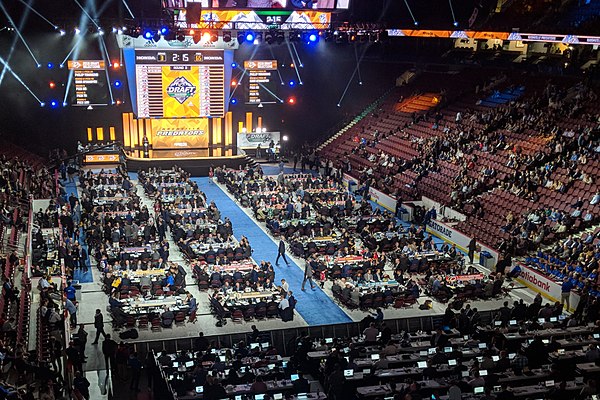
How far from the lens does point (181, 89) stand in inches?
1827

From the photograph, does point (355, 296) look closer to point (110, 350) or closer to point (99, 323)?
point (99, 323)

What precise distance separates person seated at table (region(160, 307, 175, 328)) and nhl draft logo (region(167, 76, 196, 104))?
26.4m

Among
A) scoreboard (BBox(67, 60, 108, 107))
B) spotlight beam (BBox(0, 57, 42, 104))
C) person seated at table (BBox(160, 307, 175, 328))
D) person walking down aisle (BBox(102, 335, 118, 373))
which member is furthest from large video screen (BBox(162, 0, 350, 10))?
spotlight beam (BBox(0, 57, 42, 104))

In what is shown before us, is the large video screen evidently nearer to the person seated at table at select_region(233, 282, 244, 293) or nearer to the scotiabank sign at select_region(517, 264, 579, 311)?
the person seated at table at select_region(233, 282, 244, 293)

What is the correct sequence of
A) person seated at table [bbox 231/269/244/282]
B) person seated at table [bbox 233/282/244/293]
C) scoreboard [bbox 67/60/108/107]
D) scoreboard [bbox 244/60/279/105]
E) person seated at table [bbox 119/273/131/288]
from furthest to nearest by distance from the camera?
scoreboard [bbox 244/60/279/105] → scoreboard [bbox 67/60/108/107] → person seated at table [bbox 231/269/244/282] → person seated at table [bbox 233/282/244/293] → person seated at table [bbox 119/273/131/288]

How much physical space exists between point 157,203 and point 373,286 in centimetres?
1438

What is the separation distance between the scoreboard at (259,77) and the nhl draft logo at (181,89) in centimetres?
438

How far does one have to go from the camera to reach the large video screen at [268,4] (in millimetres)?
30750

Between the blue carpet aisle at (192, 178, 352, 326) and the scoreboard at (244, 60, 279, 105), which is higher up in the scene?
the scoreboard at (244, 60, 279, 105)

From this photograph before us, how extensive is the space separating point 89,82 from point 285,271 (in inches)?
947

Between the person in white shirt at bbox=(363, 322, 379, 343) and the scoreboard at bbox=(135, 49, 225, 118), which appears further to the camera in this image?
the scoreboard at bbox=(135, 49, 225, 118)

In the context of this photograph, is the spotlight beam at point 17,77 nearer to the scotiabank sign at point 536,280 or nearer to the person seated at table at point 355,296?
the person seated at table at point 355,296

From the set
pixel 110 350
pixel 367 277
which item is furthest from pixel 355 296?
pixel 110 350

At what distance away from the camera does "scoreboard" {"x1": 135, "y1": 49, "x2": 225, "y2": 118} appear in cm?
4553
